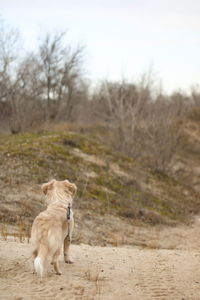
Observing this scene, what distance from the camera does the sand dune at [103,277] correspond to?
243 inches

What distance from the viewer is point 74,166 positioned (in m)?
17.7

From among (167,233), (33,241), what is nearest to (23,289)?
(33,241)

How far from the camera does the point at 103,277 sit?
6934 millimetres

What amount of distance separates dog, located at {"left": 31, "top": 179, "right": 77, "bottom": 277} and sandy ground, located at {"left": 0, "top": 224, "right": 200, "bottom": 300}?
324 millimetres

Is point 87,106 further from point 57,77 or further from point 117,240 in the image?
point 117,240

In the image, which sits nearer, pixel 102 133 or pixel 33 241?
pixel 33 241

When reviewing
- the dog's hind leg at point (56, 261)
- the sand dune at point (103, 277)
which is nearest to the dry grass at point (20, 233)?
the sand dune at point (103, 277)

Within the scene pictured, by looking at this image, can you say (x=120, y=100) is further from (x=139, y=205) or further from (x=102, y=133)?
(x=139, y=205)

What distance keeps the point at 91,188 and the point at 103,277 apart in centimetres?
929

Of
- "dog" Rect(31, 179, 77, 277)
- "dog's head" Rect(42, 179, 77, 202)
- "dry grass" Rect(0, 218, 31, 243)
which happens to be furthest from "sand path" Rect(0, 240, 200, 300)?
"dog's head" Rect(42, 179, 77, 202)

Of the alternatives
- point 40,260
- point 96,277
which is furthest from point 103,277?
point 40,260

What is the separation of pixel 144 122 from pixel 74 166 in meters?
7.67

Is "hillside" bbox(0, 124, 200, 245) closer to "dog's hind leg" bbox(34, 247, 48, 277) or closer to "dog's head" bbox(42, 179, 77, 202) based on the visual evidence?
"dog's head" bbox(42, 179, 77, 202)

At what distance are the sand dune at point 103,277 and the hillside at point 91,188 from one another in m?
2.49
